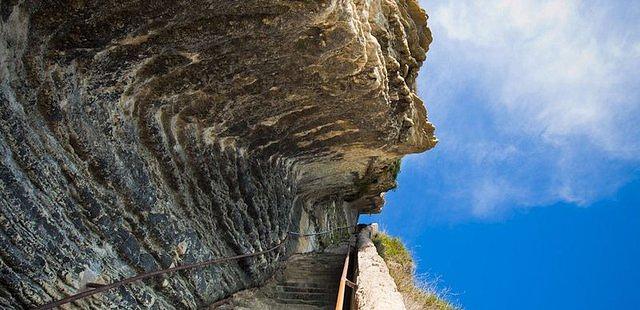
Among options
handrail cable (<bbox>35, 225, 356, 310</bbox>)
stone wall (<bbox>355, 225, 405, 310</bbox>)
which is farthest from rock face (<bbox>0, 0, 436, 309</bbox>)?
stone wall (<bbox>355, 225, 405, 310</bbox>)

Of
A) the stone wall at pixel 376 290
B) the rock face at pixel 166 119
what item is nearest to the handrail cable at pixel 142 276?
the rock face at pixel 166 119

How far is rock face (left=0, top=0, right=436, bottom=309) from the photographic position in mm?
4641

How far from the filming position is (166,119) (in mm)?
6891

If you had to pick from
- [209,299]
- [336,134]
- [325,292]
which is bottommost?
[209,299]

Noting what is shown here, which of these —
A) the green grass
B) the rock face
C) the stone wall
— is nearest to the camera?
the rock face

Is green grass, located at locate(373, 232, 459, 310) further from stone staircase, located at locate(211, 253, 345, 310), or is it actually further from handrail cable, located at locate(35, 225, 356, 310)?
handrail cable, located at locate(35, 225, 356, 310)

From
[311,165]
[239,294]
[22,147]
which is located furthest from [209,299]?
[311,165]

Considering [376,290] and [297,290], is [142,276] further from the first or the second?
[297,290]

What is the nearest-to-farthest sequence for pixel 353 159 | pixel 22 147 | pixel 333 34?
pixel 22 147, pixel 333 34, pixel 353 159

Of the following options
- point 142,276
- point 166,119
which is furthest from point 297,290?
point 142,276

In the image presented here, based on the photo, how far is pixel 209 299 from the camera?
7.22 meters

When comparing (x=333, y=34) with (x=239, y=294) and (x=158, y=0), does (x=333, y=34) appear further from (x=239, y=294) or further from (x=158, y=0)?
(x=239, y=294)

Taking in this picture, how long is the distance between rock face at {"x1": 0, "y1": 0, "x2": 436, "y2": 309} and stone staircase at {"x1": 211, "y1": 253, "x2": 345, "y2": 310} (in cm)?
34

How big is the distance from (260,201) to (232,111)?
283 cm
